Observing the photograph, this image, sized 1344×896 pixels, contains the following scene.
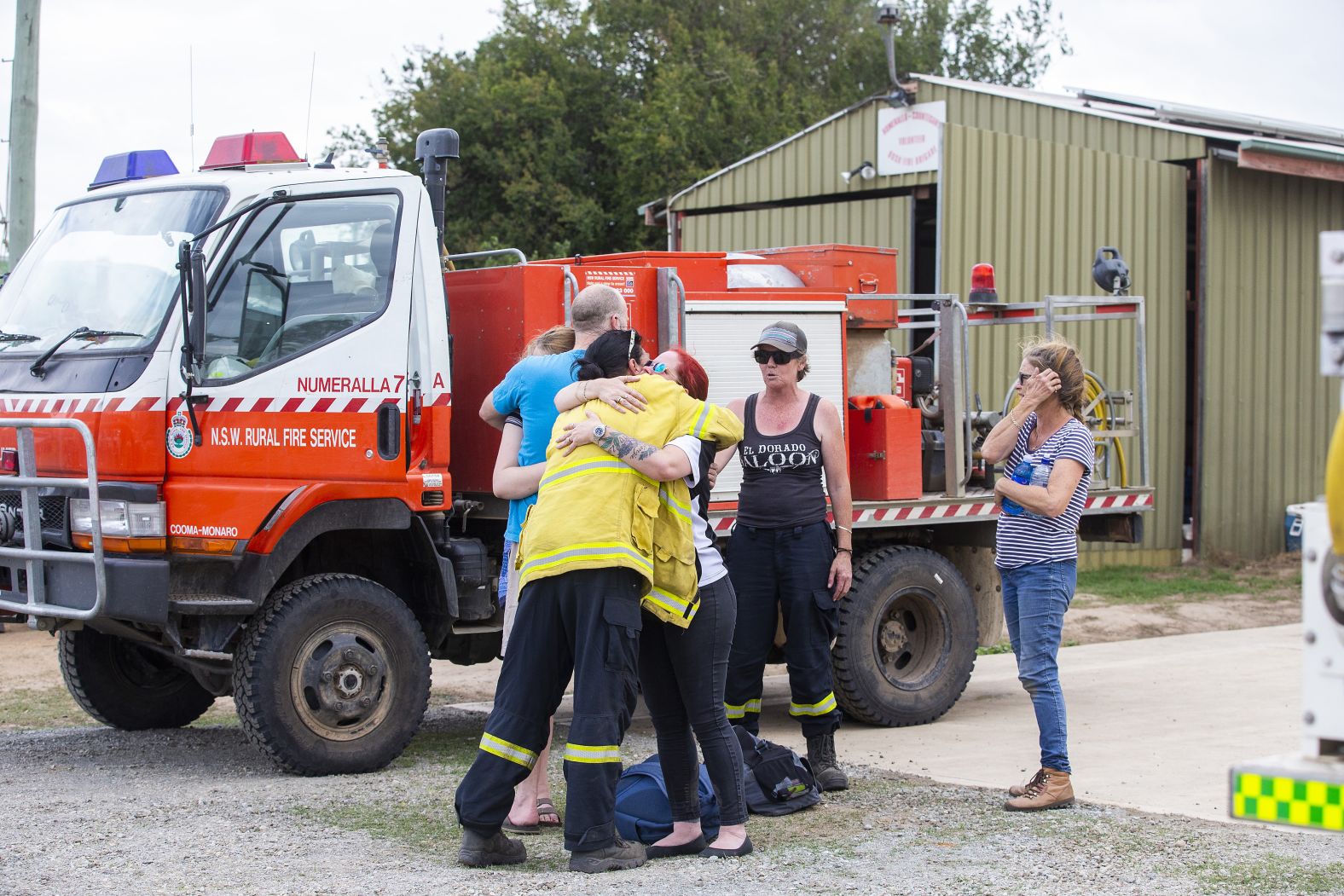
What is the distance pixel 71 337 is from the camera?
655 centimetres

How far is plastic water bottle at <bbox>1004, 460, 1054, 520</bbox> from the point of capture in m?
6.14

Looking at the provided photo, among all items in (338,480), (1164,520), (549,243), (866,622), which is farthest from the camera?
(549,243)

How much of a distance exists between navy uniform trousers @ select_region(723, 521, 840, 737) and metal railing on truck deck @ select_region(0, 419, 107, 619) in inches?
102

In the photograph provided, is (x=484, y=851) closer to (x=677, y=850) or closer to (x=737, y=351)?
(x=677, y=850)

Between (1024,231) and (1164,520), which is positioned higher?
(1024,231)

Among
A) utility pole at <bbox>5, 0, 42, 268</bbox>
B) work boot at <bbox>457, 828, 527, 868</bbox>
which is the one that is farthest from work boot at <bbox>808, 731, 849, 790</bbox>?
utility pole at <bbox>5, 0, 42, 268</bbox>

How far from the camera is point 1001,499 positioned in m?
6.27

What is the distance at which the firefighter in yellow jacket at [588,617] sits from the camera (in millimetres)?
5035

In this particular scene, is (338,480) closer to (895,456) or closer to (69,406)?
(69,406)

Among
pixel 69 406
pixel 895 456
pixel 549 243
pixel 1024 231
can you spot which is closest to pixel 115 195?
pixel 69 406

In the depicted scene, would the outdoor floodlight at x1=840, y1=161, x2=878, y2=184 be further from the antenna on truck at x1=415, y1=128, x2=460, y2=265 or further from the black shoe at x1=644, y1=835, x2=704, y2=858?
the black shoe at x1=644, y1=835, x2=704, y2=858

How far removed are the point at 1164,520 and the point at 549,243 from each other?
15.2m

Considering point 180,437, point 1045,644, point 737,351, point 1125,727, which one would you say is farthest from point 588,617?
point 1125,727

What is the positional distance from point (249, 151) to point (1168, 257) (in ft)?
36.3
